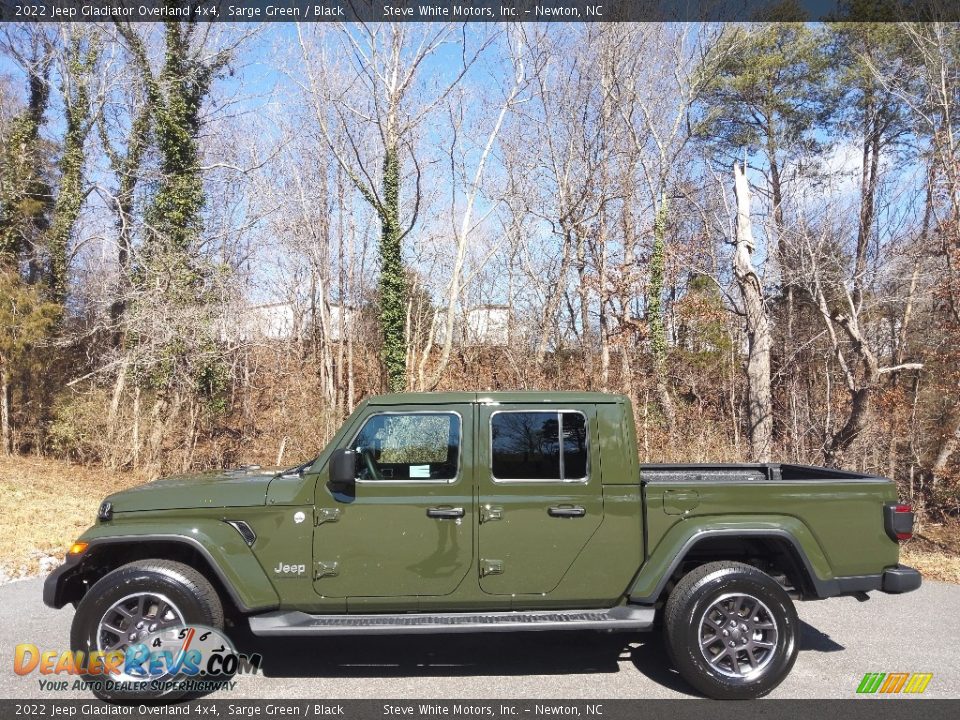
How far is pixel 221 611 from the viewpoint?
4.47 metres

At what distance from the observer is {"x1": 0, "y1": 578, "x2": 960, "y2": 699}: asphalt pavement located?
14.9 ft

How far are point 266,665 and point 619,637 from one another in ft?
8.78

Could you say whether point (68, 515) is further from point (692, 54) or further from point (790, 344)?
point (692, 54)

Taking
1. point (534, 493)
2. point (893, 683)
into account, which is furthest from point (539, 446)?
point (893, 683)

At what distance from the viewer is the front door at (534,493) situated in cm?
462

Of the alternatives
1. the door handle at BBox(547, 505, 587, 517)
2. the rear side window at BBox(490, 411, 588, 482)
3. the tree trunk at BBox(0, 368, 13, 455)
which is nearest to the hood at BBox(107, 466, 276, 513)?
the rear side window at BBox(490, 411, 588, 482)

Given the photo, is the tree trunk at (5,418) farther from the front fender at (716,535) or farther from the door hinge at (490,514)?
the front fender at (716,535)

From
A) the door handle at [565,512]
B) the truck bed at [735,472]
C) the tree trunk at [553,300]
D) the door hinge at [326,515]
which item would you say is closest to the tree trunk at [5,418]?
the tree trunk at [553,300]

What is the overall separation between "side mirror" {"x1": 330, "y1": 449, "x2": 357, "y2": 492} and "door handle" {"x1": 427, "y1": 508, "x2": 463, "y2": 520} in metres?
0.53

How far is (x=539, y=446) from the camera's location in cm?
483

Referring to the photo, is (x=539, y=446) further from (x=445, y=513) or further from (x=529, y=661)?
(x=529, y=661)

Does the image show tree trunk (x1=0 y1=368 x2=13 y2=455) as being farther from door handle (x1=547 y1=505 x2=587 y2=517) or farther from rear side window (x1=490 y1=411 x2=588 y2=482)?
door handle (x1=547 y1=505 x2=587 y2=517)

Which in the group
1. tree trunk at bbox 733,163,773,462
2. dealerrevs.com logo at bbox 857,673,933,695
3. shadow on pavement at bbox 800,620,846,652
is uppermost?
tree trunk at bbox 733,163,773,462

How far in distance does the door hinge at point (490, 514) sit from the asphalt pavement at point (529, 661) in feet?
3.42
